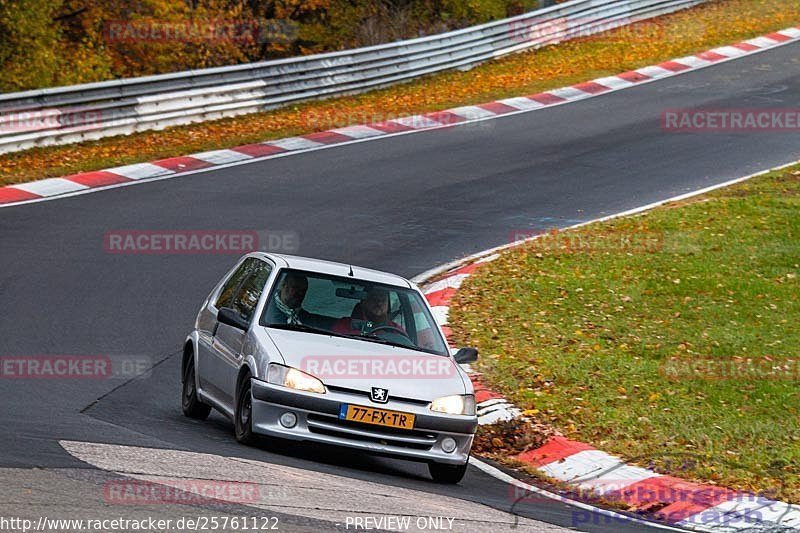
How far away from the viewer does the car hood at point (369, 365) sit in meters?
9.40

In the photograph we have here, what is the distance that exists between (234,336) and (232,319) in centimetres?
16

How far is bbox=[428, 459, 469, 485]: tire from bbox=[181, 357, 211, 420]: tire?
7.16 feet

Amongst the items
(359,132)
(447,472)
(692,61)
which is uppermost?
(692,61)

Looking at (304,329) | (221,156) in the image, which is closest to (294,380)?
(304,329)

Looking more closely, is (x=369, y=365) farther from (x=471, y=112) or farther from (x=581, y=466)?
(x=471, y=112)

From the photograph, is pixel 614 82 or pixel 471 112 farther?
pixel 614 82

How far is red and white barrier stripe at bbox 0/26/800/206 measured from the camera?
19.6m

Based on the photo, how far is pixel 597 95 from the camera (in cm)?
2769

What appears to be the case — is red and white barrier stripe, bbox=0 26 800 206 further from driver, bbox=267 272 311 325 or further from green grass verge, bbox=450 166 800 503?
driver, bbox=267 272 311 325

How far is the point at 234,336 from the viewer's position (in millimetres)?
10312

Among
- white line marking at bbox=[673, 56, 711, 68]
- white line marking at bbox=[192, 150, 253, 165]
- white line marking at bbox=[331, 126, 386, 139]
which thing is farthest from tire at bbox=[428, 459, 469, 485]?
white line marking at bbox=[673, 56, 711, 68]

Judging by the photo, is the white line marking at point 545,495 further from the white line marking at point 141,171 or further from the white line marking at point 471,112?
the white line marking at point 471,112

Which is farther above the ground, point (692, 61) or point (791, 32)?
point (791, 32)

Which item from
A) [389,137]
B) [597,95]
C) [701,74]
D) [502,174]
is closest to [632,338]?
[502,174]
